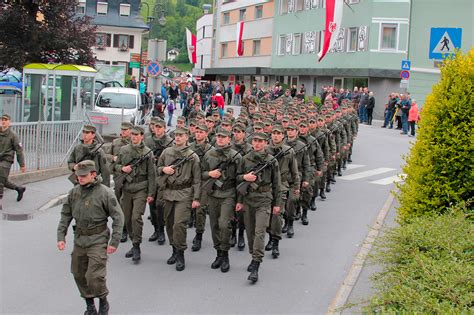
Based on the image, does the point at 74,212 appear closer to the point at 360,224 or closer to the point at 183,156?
the point at 183,156

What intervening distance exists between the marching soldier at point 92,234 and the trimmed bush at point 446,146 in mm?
3757

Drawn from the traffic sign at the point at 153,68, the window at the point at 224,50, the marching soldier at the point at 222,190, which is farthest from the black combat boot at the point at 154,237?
the window at the point at 224,50

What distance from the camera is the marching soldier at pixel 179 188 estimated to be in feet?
32.2

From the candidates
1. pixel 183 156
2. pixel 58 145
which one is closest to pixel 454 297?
pixel 183 156

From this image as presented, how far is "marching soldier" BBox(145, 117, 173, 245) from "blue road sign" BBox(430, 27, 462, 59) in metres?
4.86

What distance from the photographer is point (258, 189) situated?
971cm

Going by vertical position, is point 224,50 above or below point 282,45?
above

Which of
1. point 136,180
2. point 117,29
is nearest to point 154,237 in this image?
point 136,180

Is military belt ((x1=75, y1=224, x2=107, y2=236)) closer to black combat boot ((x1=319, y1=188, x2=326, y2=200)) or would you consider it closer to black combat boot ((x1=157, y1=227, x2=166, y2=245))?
black combat boot ((x1=157, y1=227, x2=166, y2=245))

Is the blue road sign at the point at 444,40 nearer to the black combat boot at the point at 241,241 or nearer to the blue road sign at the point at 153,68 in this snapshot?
the black combat boot at the point at 241,241

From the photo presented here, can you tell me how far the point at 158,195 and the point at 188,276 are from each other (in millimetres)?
2105

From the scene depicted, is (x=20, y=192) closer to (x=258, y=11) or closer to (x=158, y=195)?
(x=158, y=195)

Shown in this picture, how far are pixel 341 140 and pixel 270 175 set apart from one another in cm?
895

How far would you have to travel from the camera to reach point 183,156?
1000 cm
